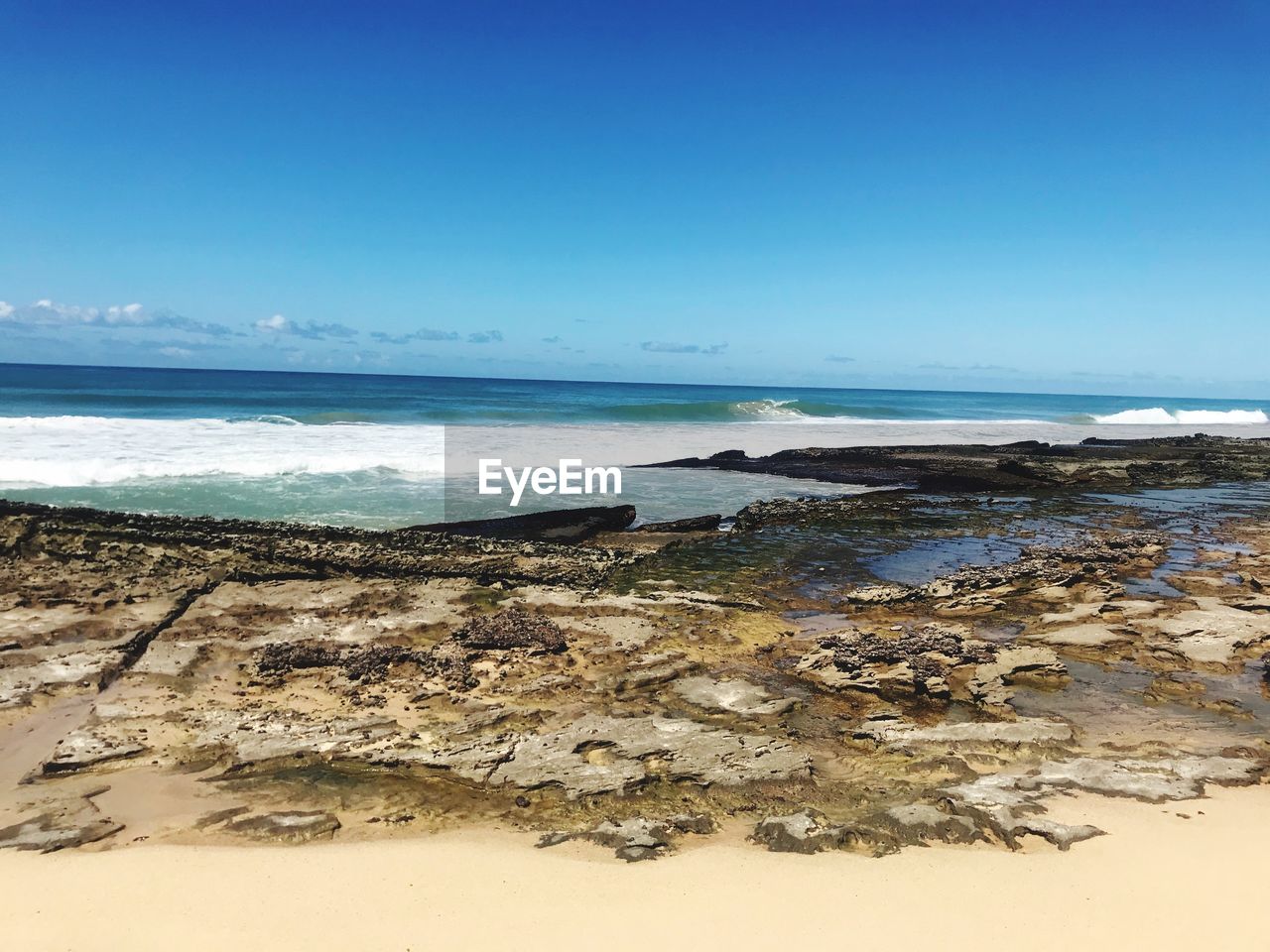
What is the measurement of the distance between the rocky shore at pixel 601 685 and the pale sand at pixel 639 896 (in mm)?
173

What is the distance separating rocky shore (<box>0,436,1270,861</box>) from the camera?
3525 mm

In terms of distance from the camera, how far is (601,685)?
4.90 metres

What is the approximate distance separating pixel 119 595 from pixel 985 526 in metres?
10.6

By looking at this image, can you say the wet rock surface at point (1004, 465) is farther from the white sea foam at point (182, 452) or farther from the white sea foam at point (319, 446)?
the white sea foam at point (182, 452)

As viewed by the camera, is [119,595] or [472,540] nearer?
[119,595]

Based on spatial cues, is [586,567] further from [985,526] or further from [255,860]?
[985,526]

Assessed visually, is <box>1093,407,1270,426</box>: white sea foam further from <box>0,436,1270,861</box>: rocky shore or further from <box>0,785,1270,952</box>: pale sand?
<box>0,785,1270,952</box>: pale sand

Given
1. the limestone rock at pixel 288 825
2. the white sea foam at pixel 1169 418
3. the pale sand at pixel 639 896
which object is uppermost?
the white sea foam at pixel 1169 418

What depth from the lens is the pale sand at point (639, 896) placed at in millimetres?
2660

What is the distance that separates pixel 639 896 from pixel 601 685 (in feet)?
6.75

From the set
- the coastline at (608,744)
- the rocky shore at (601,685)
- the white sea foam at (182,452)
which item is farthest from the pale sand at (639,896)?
the white sea foam at (182,452)

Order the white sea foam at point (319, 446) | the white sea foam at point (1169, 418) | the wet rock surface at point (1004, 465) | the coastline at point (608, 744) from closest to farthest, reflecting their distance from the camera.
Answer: the coastline at point (608, 744)
the white sea foam at point (319, 446)
the wet rock surface at point (1004, 465)
the white sea foam at point (1169, 418)

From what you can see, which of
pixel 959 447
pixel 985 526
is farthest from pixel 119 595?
pixel 959 447

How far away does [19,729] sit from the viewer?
430 cm
